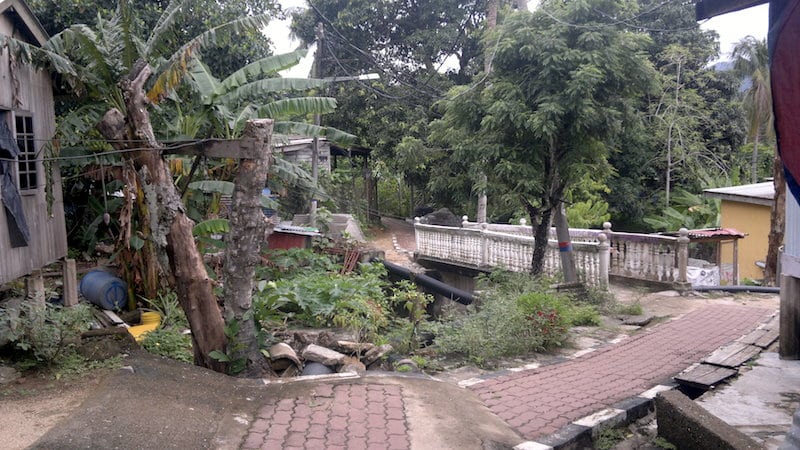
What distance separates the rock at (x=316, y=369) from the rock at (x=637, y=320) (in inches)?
216

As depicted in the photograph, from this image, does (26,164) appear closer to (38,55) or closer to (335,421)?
(38,55)

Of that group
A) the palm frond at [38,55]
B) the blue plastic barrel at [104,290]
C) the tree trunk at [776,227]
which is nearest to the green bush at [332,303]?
the blue plastic barrel at [104,290]

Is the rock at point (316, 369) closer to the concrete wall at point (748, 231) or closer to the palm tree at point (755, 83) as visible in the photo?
the concrete wall at point (748, 231)

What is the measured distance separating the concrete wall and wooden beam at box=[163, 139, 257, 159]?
605 inches

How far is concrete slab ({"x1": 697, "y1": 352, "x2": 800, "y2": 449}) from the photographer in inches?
190

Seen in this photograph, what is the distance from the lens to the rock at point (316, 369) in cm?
651

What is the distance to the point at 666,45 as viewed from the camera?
21.5 m

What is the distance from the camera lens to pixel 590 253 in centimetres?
1164

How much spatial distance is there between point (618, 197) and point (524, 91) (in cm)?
1158

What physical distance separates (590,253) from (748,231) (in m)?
8.28

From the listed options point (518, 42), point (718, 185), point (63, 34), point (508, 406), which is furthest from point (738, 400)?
point (718, 185)

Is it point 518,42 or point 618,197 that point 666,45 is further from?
point 518,42

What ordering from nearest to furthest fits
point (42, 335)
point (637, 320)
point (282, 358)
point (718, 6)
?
point (718, 6), point (42, 335), point (282, 358), point (637, 320)

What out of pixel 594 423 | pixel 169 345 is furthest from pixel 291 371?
pixel 594 423
